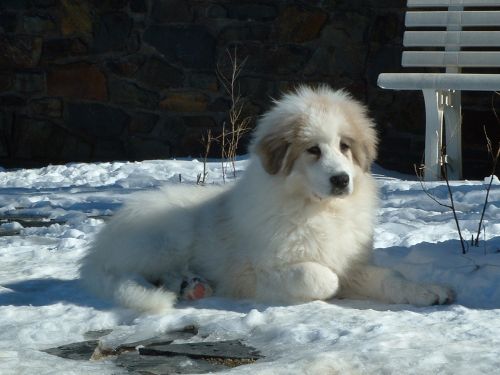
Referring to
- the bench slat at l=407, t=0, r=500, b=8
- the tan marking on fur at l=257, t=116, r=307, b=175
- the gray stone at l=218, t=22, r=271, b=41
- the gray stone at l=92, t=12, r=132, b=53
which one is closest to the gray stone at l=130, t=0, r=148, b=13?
the gray stone at l=92, t=12, r=132, b=53

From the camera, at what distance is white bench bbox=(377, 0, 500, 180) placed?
22.9ft

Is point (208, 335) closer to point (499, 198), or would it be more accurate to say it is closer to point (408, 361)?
point (408, 361)

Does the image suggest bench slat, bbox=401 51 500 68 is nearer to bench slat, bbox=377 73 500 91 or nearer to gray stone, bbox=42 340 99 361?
bench slat, bbox=377 73 500 91

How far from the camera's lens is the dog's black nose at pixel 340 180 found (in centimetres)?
404

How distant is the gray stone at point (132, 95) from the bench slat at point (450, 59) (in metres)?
2.80

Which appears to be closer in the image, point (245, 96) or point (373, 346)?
point (373, 346)

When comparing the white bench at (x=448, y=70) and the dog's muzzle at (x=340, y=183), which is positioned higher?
the white bench at (x=448, y=70)

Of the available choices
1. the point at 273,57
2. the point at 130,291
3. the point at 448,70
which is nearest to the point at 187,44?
the point at 273,57

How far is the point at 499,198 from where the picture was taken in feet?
20.6

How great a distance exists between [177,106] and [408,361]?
6451 mm

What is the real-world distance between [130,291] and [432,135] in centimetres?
353

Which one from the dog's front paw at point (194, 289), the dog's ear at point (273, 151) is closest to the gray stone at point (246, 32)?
the dog's ear at point (273, 151)

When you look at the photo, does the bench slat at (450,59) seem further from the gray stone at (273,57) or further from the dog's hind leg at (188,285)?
the dog's hind leg at (188,285)

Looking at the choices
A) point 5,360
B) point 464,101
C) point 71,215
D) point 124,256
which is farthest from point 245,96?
point 5,360
